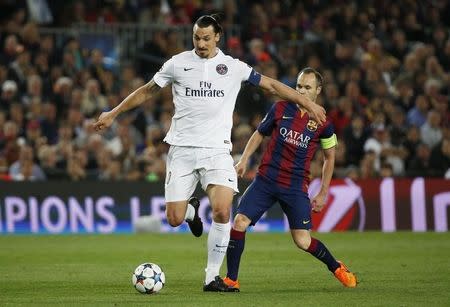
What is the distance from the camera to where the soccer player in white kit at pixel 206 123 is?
33.1 feet

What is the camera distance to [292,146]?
10.8 m

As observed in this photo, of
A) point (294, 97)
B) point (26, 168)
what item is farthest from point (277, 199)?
point (26, 168)

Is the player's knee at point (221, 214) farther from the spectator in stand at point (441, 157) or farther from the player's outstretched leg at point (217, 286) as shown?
the spectator in stand at point (441, 157)

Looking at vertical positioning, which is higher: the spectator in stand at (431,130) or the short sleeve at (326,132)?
the short sleeve at (326,132)

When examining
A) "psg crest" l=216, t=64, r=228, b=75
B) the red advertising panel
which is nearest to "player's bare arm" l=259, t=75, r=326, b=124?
"psg crest" l=216, t=64, r=228, b=75

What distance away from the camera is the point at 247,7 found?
24359mm

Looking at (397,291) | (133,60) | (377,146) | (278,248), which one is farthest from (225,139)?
(133,60)

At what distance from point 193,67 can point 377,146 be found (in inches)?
456

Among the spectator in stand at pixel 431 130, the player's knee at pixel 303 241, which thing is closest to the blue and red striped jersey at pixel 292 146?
the player's knee at pixel 303 241

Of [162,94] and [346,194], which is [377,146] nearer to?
[346,194]

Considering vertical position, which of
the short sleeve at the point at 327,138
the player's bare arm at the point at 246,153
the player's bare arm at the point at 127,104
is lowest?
the player's bare arm at the point at 246,153

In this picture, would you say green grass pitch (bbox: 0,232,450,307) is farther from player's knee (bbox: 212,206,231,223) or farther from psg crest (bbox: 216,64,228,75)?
psg crest (bbox: 216,64,228,75)

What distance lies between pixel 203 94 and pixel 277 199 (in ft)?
4.45

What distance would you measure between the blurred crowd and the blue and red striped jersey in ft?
30.5
